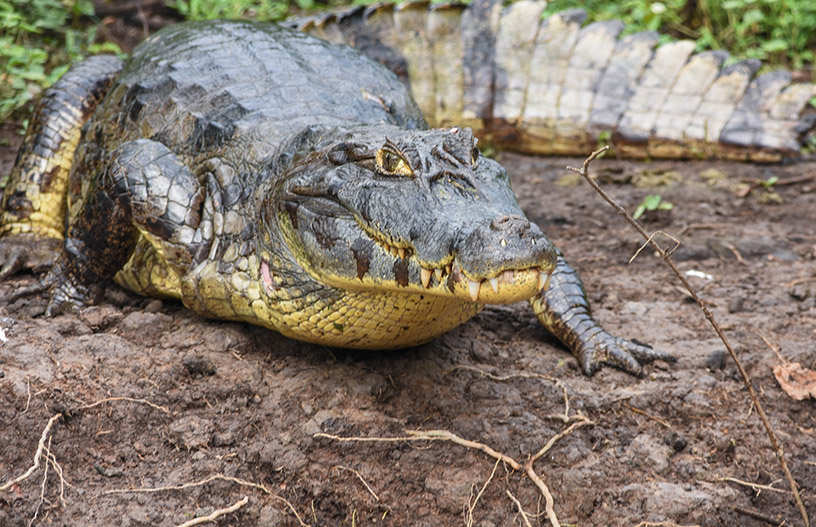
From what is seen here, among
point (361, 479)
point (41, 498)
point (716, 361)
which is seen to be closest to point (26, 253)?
point (41, 498)

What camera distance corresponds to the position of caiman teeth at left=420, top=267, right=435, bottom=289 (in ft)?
6.64

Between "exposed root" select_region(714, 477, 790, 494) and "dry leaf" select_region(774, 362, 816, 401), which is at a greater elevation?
"exposed root" select_region(714, 477, 790, 494)

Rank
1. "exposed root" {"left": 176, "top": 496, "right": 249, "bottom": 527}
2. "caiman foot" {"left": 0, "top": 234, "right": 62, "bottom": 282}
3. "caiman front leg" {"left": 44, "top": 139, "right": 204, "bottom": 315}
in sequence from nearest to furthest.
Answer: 1. "exposed root" {"left": 176, "top": 496, "right": 249, "bottom": 527}
2. "caiman front leg" {"left": 44, "top": 139, "right": 204, "bottom": 315}
3. "caiman foot" {"left": 0, "top": 234, "right": 62, "bottom": 282}

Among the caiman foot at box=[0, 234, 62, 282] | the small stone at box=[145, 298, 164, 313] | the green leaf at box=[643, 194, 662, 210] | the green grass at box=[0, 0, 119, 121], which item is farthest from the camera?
the green grass at box=[0, 0, 119, 121]

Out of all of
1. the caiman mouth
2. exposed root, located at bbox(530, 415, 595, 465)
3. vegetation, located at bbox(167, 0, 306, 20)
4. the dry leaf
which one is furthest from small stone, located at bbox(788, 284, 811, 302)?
vegetation, located at bbox(167, 0, 306, 20)

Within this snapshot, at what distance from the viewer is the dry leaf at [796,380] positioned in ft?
9.05

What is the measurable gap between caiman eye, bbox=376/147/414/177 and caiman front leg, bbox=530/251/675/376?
1.11 m

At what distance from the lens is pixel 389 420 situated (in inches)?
97.5

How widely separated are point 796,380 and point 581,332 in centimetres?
79

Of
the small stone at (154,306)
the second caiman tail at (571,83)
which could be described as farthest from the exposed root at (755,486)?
the second caiman tail at (571,83)

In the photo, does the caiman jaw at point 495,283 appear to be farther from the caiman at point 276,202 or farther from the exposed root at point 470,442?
the exposed root at point 470,442

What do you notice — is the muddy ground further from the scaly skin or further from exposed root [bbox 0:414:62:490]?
the scaly skin

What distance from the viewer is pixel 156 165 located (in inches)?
118

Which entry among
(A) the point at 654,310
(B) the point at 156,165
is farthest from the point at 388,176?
(A) the point at 654,310
